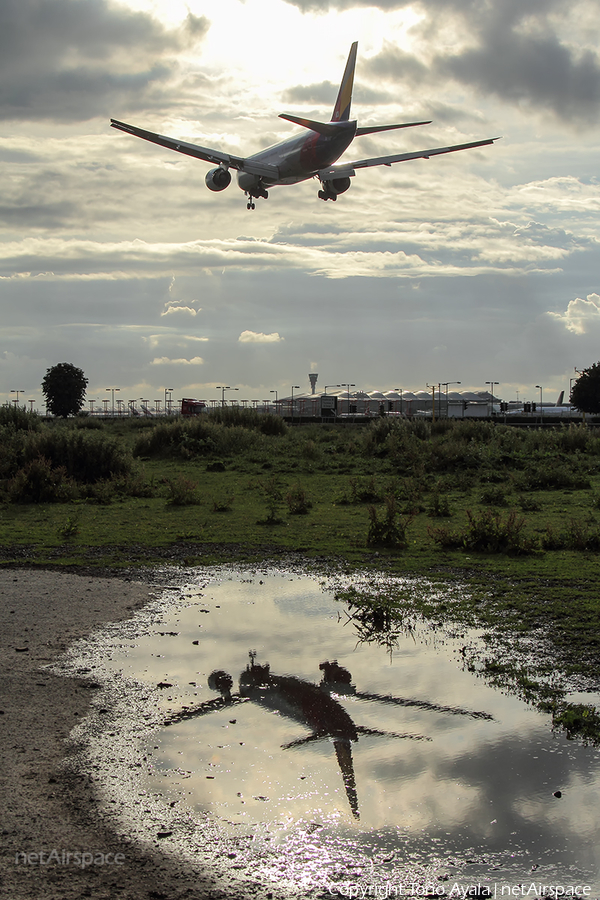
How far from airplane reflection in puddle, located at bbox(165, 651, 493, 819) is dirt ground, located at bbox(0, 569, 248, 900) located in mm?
1083

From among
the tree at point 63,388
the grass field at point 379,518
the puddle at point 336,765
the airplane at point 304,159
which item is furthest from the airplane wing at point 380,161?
the tree at point 63,388

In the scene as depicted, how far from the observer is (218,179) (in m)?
26.1

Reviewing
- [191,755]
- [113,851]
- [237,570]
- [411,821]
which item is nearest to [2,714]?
[191,755]

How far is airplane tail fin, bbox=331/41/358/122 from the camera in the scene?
97.2ft

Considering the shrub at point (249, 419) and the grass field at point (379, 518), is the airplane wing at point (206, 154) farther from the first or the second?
the shrub at point (249, 419)

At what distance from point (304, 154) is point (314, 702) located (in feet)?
75.8

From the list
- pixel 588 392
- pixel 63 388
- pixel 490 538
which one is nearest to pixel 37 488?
pixel 490 538

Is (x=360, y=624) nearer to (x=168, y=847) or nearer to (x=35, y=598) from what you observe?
(x=35, y=598)

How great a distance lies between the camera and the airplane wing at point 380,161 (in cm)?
2458

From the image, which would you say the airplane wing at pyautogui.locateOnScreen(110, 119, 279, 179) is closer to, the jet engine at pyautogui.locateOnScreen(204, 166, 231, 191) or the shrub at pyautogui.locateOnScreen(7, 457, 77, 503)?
the jet engine at pyautogui.locateOnScreen(204, 166, 231, 191)

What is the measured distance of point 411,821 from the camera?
4895mm

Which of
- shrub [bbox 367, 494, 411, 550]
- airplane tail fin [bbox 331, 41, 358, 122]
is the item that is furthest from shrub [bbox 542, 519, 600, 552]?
airplane tail fin [bbox 331, 41, 358, 122]

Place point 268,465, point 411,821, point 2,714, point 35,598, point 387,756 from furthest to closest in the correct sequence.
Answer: point 268,465, point 35,598, point 2,714, point 387,756, point 411,821

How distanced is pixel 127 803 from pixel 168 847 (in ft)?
2.04
